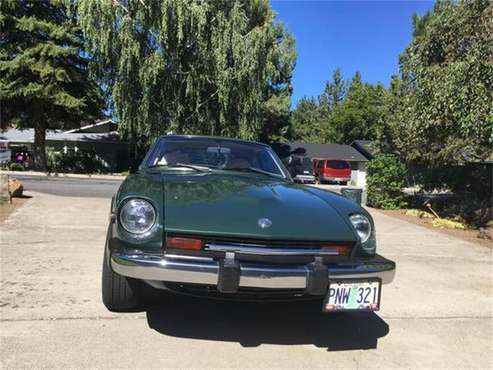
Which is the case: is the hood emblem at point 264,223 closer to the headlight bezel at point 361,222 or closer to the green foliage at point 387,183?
the headlight bezel at point 361,222

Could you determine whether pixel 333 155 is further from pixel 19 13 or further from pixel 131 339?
pixel 131 339

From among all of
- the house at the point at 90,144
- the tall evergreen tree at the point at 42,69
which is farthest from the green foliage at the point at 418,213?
the house at the point at 90,144

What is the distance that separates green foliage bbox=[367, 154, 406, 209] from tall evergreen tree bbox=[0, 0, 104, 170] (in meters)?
18.0

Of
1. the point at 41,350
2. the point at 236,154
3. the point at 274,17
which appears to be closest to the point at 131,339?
the point at 41,350

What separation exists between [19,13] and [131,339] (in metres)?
30.5

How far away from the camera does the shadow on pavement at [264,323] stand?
4.08 meters

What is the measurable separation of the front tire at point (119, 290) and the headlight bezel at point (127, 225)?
1.54 ft

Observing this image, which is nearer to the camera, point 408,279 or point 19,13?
point 408,279

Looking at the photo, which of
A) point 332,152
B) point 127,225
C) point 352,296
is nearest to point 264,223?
point 352,296

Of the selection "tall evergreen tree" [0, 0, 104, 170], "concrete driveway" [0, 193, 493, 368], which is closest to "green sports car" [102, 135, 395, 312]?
"concrete driveway" [0, 193, 493, 368]

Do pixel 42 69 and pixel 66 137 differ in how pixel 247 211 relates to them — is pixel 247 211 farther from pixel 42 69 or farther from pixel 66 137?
pixel 66 137

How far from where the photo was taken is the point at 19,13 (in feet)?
97.3

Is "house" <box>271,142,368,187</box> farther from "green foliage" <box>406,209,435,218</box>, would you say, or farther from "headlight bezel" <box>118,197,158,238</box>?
"headlight bezel" <box>118,197,158,238</box>

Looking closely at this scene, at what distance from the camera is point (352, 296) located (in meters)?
3.65
